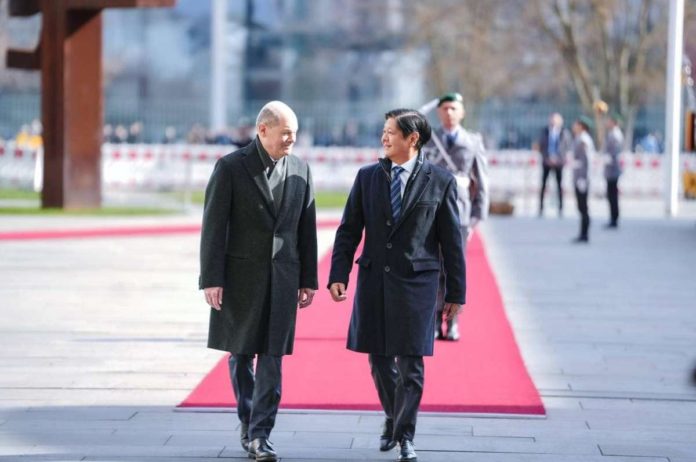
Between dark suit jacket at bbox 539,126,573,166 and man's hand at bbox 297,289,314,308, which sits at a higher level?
dark suit jacket at bbox 539,126,573,166

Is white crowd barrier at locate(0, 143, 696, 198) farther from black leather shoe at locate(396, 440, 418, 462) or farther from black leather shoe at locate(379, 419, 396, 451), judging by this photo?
black leather shoe at locate(396, 440, 418, 462)

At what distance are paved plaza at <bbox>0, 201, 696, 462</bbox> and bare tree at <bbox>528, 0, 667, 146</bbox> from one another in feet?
75.9

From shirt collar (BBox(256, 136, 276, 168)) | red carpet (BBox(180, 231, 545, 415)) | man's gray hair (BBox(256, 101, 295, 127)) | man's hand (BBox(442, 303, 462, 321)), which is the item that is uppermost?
man's gray hair (BBox(256, 101, 295, 127))

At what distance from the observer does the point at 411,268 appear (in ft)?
22.0

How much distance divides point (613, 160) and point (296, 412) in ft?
47.8

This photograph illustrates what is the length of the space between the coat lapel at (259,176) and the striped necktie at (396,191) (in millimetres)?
564

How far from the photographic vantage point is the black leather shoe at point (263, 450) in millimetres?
6543

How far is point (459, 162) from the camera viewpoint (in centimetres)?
1036

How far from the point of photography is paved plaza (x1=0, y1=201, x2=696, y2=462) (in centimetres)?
706

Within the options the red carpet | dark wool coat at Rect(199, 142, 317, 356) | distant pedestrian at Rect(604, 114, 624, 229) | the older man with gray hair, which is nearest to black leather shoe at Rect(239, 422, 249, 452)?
the older man with gray hair

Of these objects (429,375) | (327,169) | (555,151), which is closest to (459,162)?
(429,375)

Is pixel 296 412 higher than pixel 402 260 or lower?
lower

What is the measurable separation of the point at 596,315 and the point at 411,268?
18.6 feet

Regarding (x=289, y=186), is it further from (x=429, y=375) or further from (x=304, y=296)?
(x=429, y=375)
